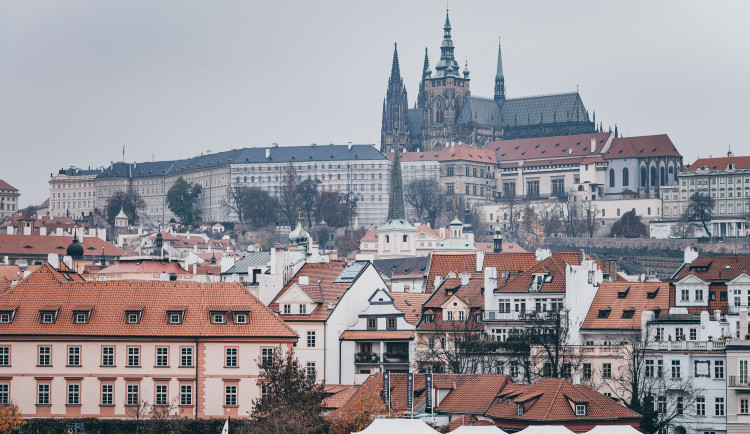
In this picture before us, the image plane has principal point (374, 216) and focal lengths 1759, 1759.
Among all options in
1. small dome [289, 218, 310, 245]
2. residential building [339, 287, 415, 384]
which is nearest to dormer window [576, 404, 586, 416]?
residential building [339, 287, 415, 384]

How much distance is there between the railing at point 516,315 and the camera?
249ft

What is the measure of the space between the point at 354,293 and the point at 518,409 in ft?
73.9

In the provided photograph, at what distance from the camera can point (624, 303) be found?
74.6m

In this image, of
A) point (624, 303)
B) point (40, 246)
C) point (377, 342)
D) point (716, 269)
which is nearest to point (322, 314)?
point (377, 342)

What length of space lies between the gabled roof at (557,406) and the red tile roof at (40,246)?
106372mm

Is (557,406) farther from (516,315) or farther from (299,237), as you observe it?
(299,237)

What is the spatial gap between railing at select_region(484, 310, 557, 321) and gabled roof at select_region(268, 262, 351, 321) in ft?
23.5

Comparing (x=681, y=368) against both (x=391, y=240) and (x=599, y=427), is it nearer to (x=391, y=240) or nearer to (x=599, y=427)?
(x=599, y=427)

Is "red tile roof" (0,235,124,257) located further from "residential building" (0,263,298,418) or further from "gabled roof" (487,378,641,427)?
"gabled roof" (487,378,641,427)

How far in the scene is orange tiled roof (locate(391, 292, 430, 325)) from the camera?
81.8 metres

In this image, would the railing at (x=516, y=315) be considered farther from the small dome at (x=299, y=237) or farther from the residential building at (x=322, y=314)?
the small dome at (x=299, y=237)

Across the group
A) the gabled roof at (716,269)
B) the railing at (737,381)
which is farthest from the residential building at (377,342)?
the railing at (737,381)

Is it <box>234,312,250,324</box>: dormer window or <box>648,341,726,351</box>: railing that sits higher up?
<box>234,312,250,324</box>: dormer window

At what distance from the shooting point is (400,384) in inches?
2584
